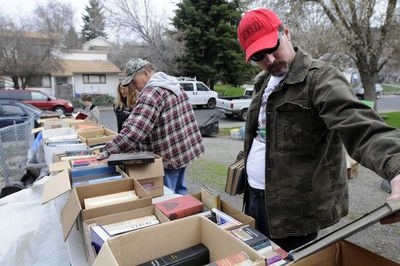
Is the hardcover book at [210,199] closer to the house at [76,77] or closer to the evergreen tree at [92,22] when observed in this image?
the house at [76,77]

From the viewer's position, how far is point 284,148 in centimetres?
155

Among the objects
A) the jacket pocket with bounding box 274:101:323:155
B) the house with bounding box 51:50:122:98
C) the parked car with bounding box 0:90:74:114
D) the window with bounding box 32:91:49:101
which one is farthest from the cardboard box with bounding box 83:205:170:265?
the house with bounding box 51:50:122:98

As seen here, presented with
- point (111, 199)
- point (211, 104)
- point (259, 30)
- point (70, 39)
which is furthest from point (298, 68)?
point (70, 39)

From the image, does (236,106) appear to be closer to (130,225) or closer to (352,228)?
(130,225)

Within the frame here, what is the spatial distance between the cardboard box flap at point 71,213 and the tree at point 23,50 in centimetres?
2490

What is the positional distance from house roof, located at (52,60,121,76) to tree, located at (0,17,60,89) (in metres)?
3.32

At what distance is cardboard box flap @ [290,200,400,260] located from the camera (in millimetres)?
812

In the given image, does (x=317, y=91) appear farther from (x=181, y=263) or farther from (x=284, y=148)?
(x=181, y=263)

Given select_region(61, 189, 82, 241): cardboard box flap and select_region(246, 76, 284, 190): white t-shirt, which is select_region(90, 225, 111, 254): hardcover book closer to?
select_region(61, 189, 82, 241): cardboard box flap

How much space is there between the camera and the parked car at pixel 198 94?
2042 cm

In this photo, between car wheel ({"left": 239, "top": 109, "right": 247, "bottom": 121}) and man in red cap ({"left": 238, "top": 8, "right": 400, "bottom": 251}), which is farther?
car wheel ({"left": 239, "top": 109, "right": 247, "bottom": 121})

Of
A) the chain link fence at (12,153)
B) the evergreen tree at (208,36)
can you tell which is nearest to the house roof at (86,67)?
the evergreen tree at (208,36)

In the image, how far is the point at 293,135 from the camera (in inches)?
59.5

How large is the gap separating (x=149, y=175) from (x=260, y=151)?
0.93 m
